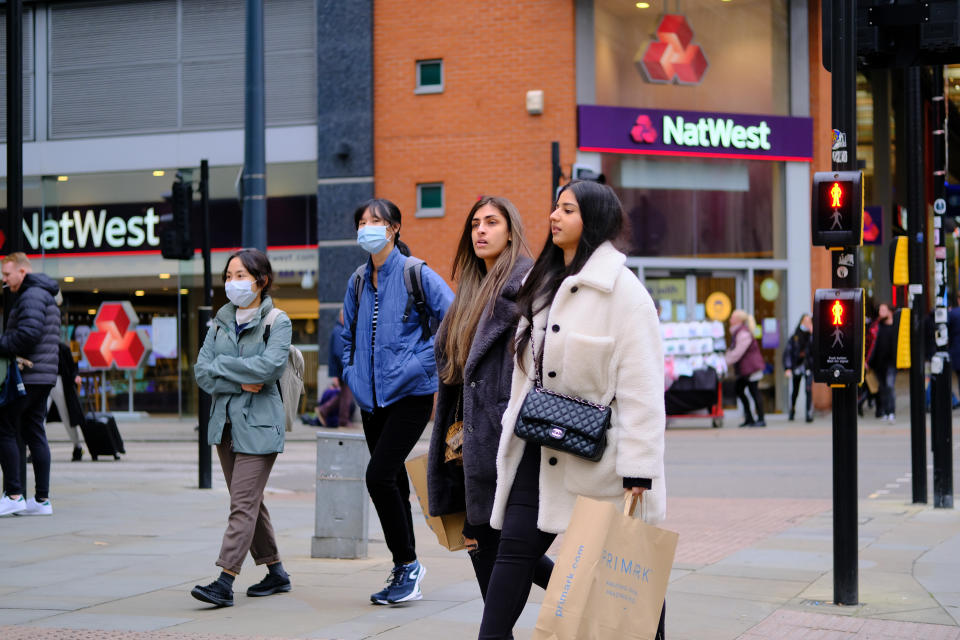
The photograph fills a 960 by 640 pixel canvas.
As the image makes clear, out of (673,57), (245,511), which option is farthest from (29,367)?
(673,57)

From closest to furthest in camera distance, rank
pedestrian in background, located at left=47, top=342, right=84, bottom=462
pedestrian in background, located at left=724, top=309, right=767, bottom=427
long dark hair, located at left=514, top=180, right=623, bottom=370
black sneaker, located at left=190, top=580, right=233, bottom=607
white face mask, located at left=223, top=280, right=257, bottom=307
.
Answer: long dark hair, located at left=514, top=180, right=623, bottom=370 → black sneaker, located at left=190, top=580, right=233, bottom=607 → white face mask, located at left=223, top=280, right=257, bottom=307 → pedestrian in background, located at left=47, top=342, right=84, bottom=462 → pedestrian in background, located at left=724, top=309, right=767, bottom=427

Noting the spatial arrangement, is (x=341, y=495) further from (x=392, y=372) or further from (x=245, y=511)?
(x=392, y=372)

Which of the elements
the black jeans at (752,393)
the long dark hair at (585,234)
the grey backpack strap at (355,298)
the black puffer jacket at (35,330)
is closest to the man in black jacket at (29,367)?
the black puffer jacket at (35,330)

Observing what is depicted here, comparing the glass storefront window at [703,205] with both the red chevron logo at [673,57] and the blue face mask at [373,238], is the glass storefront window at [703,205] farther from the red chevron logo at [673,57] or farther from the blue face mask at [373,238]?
the blue face mask at [373,238]

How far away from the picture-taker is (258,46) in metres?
12.6

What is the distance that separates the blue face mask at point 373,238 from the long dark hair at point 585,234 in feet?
6.60

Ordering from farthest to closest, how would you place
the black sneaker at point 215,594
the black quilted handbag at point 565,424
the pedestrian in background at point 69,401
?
the pedestrian in background at point 69,401
the black sneaker at point 215,594
the black quilted handbag at point 565,424

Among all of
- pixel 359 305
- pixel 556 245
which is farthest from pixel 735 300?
pixel 556 245

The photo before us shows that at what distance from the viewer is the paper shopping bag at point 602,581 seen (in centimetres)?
405

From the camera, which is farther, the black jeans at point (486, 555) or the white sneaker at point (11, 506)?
the white sneaker at point (11, 506)

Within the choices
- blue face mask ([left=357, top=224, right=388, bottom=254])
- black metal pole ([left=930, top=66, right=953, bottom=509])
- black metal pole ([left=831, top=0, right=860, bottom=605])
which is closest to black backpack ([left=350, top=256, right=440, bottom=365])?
blue face mask ([left=357, top=224, right=388, bottom=254])

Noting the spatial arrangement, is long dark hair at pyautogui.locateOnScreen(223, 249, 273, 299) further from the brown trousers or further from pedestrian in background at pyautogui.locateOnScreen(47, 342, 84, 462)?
pedestrian in background at pyautogui.locateOnScreen(47, 342, 84, 462)

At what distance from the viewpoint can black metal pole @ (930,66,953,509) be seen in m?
10.3

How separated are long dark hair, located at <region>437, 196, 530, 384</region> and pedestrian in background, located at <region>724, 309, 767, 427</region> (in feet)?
50.2
